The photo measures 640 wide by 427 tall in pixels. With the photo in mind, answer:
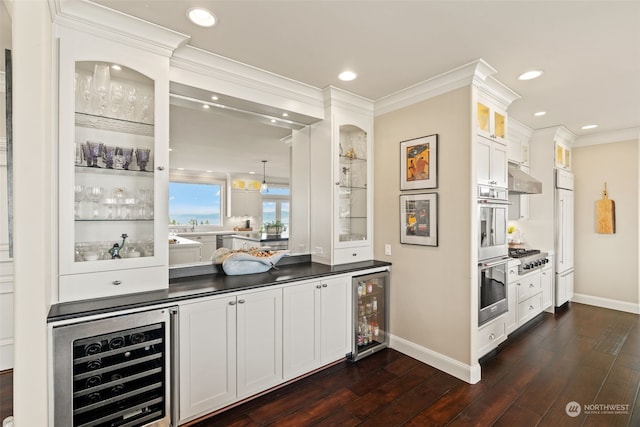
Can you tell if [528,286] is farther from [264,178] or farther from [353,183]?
[264,178]

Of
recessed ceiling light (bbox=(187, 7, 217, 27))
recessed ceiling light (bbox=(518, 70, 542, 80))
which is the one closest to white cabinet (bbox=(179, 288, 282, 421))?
recessed ceiling light (bbox=(187, 7, 217, 27))

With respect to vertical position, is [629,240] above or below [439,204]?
below

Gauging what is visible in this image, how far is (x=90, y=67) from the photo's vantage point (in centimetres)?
195

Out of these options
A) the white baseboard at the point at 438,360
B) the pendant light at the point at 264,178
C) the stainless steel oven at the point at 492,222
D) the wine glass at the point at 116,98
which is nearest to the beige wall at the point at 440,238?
the white baseboard at the point at 438,360

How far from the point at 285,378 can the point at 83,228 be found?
1816mm

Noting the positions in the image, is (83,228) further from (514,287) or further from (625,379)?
(625,379)

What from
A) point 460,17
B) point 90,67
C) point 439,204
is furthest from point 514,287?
point 90,67

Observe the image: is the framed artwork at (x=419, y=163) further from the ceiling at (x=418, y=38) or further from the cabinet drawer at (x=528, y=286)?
the cabinet drawer at (x=528, y=286)

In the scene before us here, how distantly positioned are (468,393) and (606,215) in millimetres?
3984

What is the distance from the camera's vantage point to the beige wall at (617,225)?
→ 4457 millimetres

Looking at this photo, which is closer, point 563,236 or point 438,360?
point 438,360

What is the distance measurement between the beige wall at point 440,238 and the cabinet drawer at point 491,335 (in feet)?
0.99

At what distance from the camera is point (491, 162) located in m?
2.94

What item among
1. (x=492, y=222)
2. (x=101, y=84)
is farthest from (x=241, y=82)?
(x=492, y=222)
